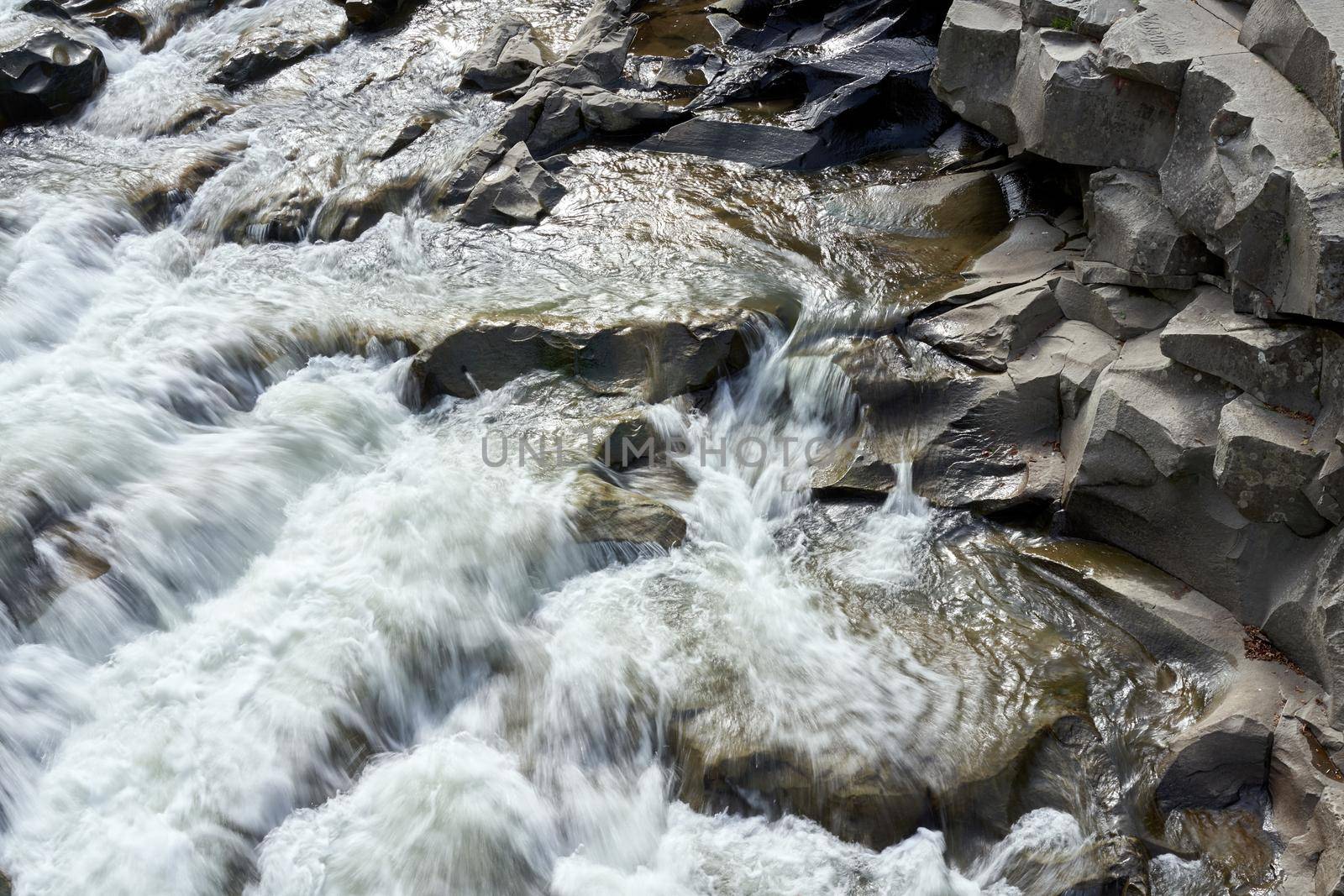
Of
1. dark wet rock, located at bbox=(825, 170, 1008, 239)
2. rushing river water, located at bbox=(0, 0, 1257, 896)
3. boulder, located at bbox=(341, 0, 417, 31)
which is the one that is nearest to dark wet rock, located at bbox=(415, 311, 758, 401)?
rushing river water, located at bbox=(0, 0, 1257, 896)

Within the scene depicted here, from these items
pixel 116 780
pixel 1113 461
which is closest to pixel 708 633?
pixel 1113 461

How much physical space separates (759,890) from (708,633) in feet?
5.26

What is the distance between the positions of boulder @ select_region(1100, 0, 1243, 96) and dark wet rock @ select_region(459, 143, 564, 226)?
16.7 feet

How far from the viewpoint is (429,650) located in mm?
6098

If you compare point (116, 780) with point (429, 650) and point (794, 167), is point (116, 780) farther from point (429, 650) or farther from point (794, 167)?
point (794, 167)

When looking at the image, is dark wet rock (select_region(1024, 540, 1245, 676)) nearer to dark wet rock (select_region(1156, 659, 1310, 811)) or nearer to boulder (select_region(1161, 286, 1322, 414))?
dark wet rock (select_region(1156, 659, 1310, 811))

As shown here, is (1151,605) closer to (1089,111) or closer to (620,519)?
(620,519)


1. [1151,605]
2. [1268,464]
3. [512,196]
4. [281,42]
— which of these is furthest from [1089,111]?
[281,42]

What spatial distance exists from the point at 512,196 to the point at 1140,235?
568 cm

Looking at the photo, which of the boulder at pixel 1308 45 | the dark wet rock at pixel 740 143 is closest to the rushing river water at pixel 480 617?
the dark wet rock at pixel 740 143

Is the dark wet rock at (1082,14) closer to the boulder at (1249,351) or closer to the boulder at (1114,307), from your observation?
the boulder at (1114,307)

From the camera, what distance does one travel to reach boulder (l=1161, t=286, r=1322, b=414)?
222 inches

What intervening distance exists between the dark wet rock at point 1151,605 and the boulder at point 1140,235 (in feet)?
6.41

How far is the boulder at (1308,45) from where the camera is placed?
561 cm
